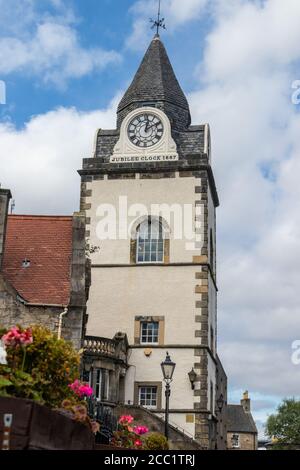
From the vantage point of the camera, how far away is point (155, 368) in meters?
33.3

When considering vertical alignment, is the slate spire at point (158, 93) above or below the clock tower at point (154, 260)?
above

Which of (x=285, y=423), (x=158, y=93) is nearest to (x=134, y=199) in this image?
(x=158, y=93)

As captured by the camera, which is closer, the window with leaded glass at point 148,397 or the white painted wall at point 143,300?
the window with leaded glass at point 148,397

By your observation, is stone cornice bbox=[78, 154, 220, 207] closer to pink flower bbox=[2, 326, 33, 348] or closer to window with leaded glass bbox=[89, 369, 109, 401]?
window with leaded glass bbox=[89, 369, 109, 401]

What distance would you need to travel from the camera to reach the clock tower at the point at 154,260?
32781mm

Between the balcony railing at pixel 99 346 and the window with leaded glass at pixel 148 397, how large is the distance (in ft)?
8.90

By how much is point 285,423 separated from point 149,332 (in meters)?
58.9

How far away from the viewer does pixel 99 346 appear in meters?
31.1

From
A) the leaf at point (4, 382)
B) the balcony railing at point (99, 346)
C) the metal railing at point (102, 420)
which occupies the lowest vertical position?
the leaf at point (4, 382)

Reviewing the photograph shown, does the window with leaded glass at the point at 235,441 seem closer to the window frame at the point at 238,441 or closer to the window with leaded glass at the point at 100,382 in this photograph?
the window frame at the point at 238,441

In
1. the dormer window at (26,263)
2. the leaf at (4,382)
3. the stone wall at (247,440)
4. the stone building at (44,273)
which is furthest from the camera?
the stone wall at (247,440)

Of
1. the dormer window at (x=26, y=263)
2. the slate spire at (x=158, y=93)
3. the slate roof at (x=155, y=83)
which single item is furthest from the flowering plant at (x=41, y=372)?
the slate roof at (x=155, y=83)

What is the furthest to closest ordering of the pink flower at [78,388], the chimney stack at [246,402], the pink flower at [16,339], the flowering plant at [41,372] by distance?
1. the chimney stack at [246,402]
2. the pink flower at [78,388]
3. the pink flower at [16,339]
4. the flowering plant at [41,372]
